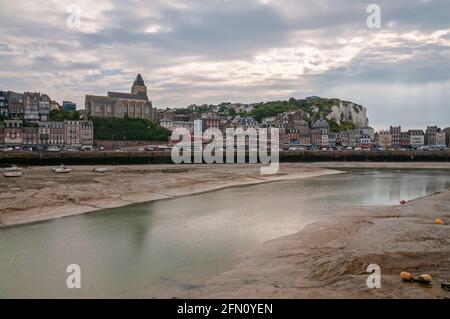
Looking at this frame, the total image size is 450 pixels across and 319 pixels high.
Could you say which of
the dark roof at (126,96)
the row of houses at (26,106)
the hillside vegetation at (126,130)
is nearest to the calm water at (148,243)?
the hillside vegetation at (126,130)

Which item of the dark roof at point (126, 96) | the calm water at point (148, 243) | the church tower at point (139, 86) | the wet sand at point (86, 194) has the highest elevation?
the church tower at point (139, 86)

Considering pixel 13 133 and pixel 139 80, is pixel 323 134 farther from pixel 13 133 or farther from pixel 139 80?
pixel 13 133

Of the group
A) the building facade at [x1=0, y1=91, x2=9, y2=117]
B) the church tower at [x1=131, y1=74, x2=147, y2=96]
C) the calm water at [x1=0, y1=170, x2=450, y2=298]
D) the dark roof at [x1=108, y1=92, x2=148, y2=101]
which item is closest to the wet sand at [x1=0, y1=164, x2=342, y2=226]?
the calm water at [x1=0, y1=170, x2=450, y2=298]

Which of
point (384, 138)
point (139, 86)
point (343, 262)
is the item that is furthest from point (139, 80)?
point (343, 262)

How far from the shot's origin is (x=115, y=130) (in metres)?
118

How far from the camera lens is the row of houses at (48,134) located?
99875 millimetres

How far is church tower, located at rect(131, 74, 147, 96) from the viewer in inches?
6260

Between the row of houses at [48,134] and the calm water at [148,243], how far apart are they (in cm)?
7820

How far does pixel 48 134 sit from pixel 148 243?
97.3m

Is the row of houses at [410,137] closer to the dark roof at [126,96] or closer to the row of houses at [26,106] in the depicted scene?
the dark roof at [126,96]

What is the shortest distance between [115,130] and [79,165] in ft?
166
